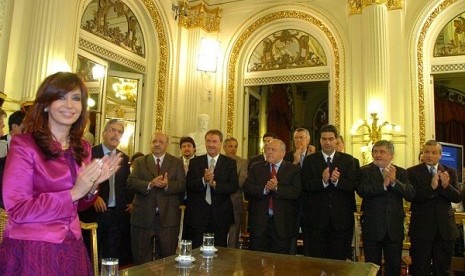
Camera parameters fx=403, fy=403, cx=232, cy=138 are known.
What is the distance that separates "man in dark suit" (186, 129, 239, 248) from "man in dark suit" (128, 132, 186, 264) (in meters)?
0.13

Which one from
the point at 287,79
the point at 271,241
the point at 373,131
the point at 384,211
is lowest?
the point at 271,241

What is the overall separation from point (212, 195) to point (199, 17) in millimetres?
4552

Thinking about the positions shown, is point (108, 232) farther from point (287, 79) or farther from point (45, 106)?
point (287, 79)

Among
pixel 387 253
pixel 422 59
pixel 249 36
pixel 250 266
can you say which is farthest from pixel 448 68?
pixel 250 266

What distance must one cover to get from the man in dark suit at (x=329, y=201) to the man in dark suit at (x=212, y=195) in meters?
0.69

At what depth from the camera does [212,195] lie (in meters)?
3.67

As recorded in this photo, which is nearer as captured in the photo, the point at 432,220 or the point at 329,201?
the point at 329,201

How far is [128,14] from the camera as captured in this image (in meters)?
6.57

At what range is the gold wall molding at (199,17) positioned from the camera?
7238mm

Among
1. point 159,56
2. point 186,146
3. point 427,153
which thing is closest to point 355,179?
point 427,153

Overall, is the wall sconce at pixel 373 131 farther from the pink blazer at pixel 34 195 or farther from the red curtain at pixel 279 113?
the pink blazer at pixel 34 195

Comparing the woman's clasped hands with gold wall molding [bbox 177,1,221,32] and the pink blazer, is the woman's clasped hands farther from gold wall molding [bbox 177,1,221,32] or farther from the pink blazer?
gold wall molding [bbox 177,1,221,32]

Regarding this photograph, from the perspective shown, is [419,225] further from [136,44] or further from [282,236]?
[136,44]

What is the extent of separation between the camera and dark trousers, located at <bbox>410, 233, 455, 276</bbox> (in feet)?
11.6
